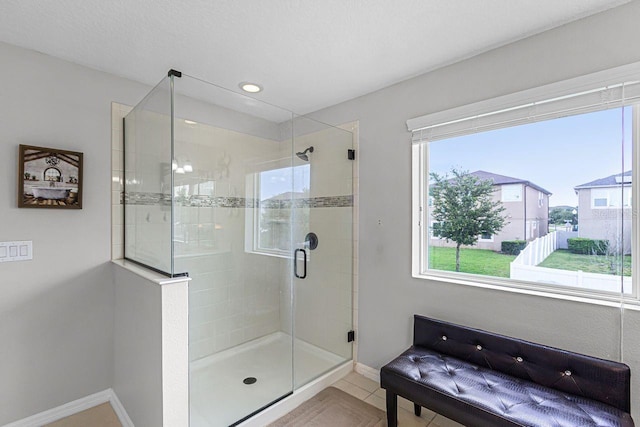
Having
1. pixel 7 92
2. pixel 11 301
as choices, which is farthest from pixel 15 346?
pixel 7 92

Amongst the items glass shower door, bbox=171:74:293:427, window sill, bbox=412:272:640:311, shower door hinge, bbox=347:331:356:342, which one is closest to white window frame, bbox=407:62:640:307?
window sill, bbox=412:272:640:311

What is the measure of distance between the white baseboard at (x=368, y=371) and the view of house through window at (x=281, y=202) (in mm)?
1194

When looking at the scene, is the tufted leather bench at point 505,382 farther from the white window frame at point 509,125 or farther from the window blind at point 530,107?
the window blind at point 530,107

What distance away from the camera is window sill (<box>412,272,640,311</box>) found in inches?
63.2

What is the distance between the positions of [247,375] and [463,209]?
6.95ft

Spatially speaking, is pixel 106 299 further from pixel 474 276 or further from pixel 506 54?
pixel 506 54

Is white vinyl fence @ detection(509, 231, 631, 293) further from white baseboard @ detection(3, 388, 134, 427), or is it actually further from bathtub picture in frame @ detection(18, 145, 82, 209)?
bathtub picture in frame @ detection(18, 145, 82, 209)

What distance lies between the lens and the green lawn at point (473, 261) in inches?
80.9

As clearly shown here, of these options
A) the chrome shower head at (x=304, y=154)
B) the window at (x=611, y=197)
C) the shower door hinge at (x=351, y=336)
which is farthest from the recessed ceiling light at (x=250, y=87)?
the window at (x=611, y=197)

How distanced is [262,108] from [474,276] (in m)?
2.18

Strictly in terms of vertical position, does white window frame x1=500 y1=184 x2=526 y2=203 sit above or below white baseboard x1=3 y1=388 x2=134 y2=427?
above

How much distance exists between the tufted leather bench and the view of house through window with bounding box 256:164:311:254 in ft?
4.57

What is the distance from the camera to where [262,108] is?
2.71 m

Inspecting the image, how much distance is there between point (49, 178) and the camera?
2008mm
